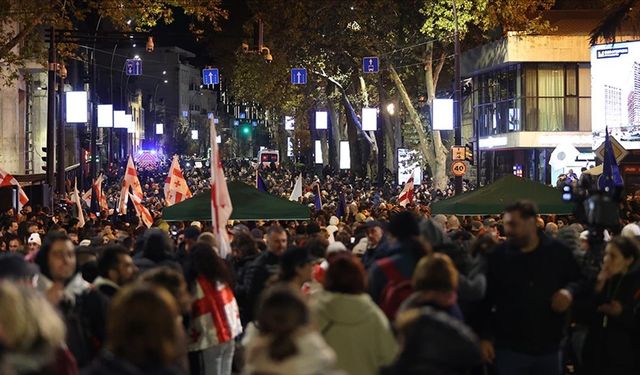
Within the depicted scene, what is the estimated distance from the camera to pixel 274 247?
36.2 feet

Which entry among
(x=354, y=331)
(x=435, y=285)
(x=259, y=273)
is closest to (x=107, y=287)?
(x=259, y=273)

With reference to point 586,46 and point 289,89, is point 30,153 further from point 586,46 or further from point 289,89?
point 586,46

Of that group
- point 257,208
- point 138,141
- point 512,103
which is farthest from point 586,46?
point 138,141

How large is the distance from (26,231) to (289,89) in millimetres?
43905

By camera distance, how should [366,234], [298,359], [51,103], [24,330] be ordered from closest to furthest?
[24,330], [298,359], [366,234], [51,103]

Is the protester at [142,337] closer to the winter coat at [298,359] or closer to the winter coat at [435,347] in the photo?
the winter coat at [298,359]

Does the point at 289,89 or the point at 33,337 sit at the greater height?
the point at 289,89

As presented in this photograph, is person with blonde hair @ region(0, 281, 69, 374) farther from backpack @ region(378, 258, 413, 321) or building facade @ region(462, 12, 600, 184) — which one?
building facade @ region(462, 12, 600, 184)

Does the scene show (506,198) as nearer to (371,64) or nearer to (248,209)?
(248,209)

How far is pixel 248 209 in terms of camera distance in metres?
19.2

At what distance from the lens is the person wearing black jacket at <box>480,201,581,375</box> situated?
337 inches

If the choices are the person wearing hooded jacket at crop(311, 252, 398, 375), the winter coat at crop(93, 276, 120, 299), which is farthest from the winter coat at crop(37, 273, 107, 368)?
the person wearing hooded jacket at crop(311, 252, 398, 375)

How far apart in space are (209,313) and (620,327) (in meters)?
3.09

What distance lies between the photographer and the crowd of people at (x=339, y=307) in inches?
201
